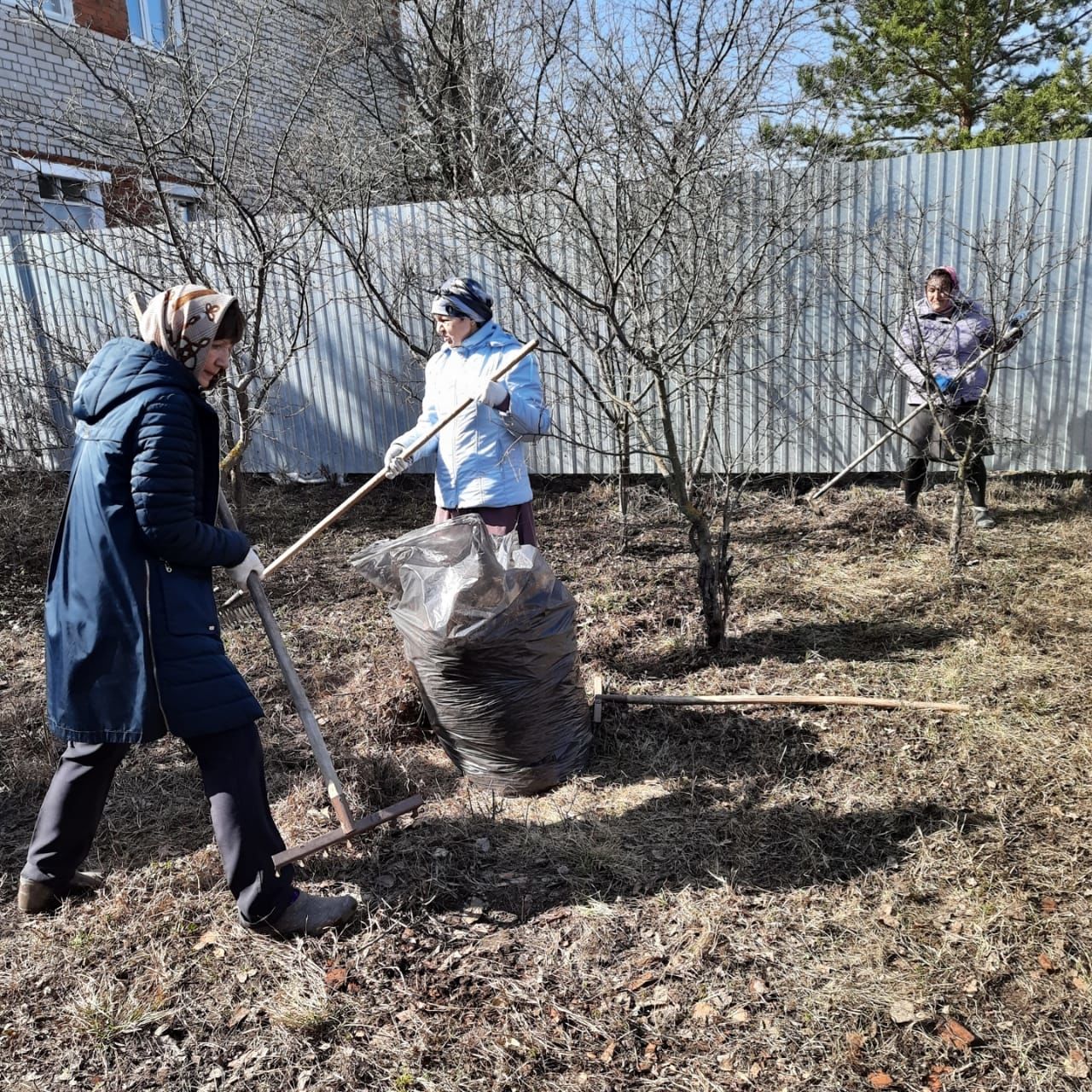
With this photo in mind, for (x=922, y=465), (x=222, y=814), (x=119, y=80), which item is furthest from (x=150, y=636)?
(x=922, y=465)

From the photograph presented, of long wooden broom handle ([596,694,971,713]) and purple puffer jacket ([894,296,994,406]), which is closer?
long wooden broom handle ([596,694,971,713])

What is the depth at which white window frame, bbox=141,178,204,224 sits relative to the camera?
15.4 ft

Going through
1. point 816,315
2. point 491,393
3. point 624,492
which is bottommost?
point 624,492

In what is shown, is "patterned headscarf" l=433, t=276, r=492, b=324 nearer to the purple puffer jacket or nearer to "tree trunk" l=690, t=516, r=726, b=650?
"tree trunk" l=690, t=516, r=726, b=650

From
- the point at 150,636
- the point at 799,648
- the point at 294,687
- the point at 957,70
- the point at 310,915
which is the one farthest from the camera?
the point at 957,70

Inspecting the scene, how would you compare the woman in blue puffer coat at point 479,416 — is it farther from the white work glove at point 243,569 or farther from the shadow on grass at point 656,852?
the shadow on grass at point 656,852

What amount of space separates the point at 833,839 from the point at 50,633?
218 centimetres

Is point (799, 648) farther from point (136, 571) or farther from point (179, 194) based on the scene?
point (179, 194)

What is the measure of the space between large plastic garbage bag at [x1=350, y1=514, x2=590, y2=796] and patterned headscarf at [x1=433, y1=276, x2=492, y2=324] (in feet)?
2.61

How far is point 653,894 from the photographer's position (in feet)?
7.68

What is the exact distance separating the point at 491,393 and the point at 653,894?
1.69 m

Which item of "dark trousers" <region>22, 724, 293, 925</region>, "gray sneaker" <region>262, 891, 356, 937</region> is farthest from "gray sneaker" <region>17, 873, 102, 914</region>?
"gray sneaker" <region>262, 891, 356, 937</region>

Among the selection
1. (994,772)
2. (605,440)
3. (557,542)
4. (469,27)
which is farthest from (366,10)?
(994,772)

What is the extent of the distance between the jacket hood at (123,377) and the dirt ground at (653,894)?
4.48 feet
